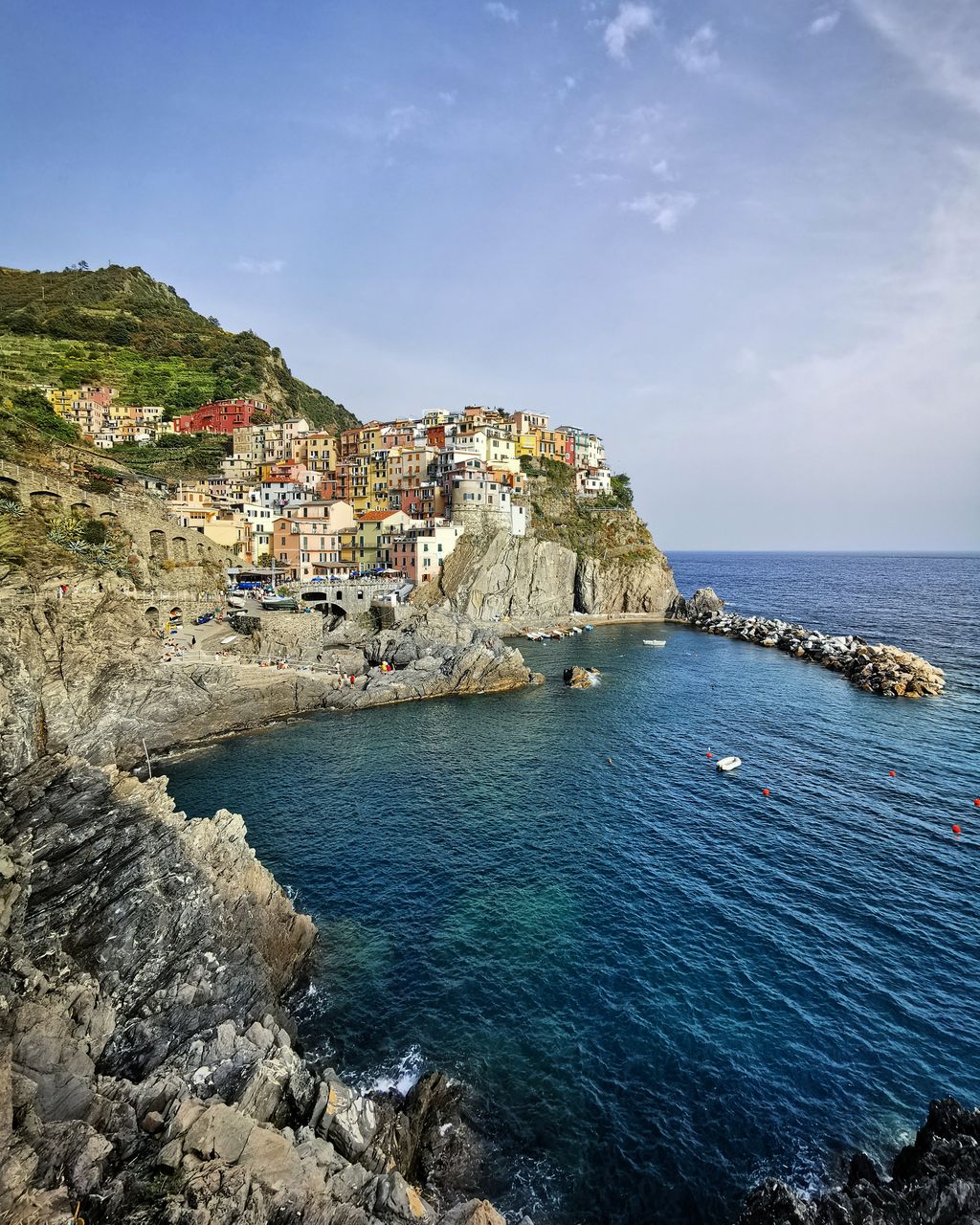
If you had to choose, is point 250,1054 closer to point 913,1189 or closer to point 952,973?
point 913,1189

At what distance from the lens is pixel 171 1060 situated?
17.7 metres

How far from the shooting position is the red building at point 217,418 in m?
121

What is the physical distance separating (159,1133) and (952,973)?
92.6 ft

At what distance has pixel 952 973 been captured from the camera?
24375 millimetres

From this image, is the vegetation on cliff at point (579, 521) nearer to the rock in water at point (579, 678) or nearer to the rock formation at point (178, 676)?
the rock in water at point (579, 678)

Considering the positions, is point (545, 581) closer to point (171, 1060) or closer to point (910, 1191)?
point (171, 1060)

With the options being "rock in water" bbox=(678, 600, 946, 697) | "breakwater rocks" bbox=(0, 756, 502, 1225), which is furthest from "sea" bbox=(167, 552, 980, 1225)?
"rock in water" bbox=(678, 600, 946, 697)

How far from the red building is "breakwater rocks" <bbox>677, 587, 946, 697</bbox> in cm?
9304

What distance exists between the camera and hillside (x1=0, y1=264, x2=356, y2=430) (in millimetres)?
127875

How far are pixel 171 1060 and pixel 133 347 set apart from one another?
17086 cm

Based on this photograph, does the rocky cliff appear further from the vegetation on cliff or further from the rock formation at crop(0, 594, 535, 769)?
the rock formation at crop(0, 594, 535, 769)

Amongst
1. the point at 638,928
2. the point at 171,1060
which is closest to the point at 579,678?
the point at 638,928

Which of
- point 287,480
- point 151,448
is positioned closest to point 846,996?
point 287,480

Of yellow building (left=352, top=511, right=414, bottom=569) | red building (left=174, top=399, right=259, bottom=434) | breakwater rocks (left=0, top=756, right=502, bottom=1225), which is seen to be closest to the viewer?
breakwater rocks (left=0, top=756, right=502, bottom=1225)
